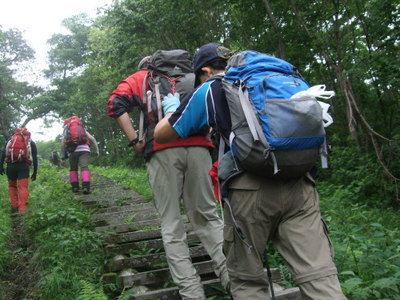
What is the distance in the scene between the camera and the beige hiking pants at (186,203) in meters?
3.15

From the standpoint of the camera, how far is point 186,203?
344 cm

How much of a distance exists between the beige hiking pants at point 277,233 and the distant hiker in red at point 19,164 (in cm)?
664

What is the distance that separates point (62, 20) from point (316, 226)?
47.6m

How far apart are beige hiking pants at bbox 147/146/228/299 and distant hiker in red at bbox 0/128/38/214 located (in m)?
5.44

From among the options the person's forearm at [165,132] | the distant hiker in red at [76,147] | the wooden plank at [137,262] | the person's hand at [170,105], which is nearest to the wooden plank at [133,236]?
the wooden plank at [137,262]

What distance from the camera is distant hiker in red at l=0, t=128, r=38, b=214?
7.77 m

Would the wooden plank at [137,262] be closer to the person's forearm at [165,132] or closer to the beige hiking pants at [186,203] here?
the beige hiking pants at [186,203]

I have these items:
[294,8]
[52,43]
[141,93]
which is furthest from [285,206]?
[52,43]

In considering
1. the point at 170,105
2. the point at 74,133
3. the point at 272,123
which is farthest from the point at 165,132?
the point at 74,133

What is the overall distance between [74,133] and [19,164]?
4.20 feet

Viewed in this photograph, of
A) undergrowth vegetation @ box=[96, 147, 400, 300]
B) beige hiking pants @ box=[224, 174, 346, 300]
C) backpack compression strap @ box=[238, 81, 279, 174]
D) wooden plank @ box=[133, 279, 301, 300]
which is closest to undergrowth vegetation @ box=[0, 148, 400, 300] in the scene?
undergrowth vegetation @ box=[96, 147, 400, 300]

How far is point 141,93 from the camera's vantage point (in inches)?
136

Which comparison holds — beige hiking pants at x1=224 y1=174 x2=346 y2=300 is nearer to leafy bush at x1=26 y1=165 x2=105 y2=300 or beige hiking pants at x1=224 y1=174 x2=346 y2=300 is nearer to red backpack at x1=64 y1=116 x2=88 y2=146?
leafy bush at x1=26 y1=165 x2=105 y2=300

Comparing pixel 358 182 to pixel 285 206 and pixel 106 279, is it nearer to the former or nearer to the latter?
pixel 106 279
